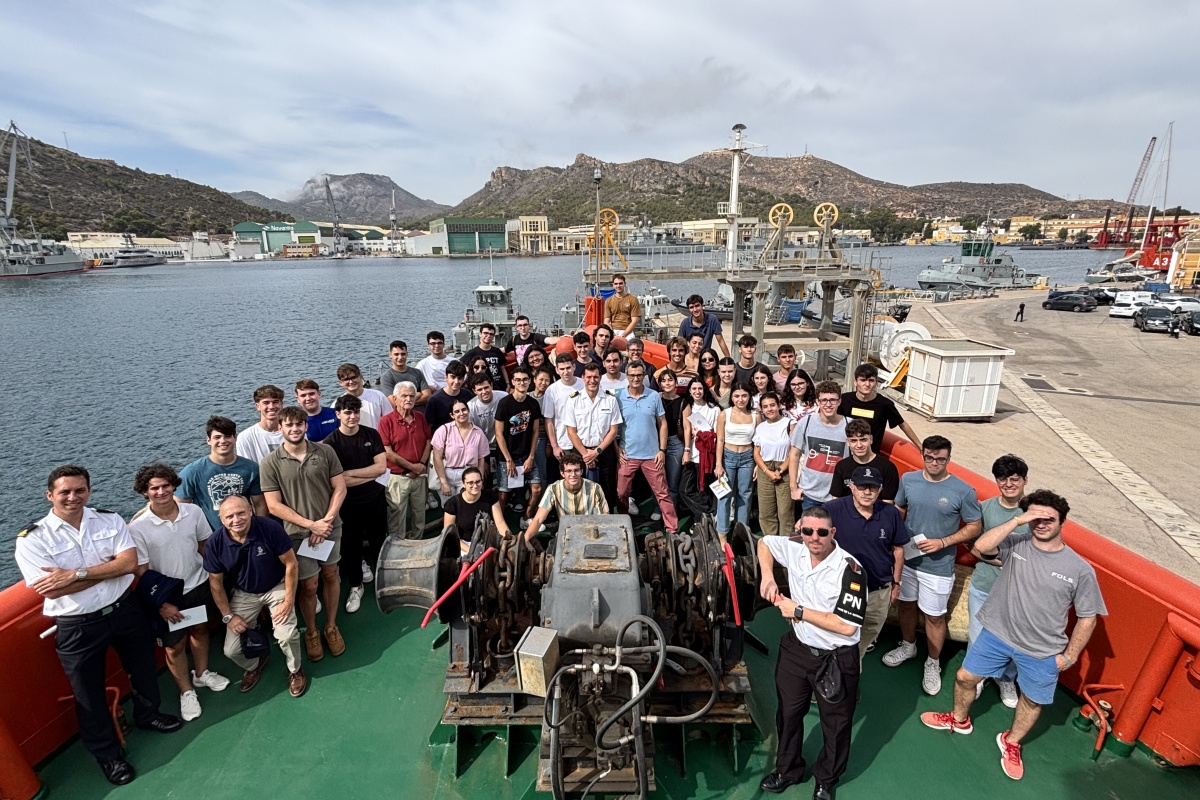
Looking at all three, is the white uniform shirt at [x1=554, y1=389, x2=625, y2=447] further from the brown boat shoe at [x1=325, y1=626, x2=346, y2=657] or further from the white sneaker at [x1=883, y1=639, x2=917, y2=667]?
the white sneaker at [x1=883, y1=639, x2=917, y2=667]

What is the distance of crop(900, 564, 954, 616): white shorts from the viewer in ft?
12.2

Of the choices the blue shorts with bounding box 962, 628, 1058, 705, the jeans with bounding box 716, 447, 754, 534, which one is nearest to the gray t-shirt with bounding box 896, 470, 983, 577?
the blue shorts with bounding box 962, 628, 1058, 705

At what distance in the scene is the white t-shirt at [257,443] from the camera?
14.4 feet

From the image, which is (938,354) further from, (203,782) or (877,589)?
(203,782)

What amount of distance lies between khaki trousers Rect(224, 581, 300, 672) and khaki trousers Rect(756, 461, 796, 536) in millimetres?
3851

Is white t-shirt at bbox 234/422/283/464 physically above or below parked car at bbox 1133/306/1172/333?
above

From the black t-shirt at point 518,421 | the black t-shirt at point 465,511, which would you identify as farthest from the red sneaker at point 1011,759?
the black t-shirt at point 518,421

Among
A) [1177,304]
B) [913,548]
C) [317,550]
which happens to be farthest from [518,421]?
[1177,304]

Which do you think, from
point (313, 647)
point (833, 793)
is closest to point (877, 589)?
point (833, 793)

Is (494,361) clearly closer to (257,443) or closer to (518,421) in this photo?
(518,421)

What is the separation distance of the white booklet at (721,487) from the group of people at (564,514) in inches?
1.6

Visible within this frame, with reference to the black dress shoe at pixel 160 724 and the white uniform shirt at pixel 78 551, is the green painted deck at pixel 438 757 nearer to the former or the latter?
the black dress shoe at pixel 160 724

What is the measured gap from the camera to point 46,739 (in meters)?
3.33

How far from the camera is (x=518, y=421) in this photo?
530cm
